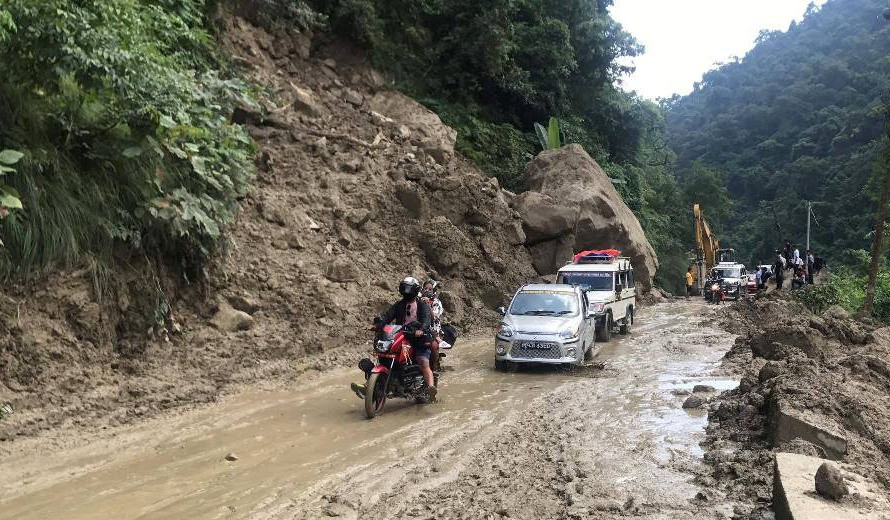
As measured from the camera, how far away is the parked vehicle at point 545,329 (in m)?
11.2

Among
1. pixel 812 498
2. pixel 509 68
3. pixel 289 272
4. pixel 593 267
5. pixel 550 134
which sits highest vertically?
pixel 509 68

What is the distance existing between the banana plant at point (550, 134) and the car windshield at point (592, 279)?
11.9m

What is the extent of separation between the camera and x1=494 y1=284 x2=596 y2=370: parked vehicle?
1122 cm

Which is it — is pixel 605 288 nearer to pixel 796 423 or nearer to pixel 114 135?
pixel 796 423

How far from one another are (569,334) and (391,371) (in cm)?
440

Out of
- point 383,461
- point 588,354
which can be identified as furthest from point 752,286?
point 383,461

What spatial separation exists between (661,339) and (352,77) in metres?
13.0

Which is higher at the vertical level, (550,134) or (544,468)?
(550,134)

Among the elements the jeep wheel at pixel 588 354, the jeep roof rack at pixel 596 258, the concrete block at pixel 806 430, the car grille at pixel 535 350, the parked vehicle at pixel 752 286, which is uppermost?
the jeep roof rack at pixel 596 258

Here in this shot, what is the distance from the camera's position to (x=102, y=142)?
332 inches

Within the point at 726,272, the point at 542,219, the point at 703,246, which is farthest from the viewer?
the point at 703,246

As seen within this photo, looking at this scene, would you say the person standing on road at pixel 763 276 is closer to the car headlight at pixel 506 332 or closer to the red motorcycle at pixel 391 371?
the car headlight at pixel 506 332

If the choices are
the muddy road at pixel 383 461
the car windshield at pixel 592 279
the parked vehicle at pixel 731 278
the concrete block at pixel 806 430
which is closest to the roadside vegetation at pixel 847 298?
the parked vehicle at pixel 731 278

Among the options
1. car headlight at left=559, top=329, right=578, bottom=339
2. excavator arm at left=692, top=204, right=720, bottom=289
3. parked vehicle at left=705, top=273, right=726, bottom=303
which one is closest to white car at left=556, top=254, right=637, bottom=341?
car headlight at left=559, top=329, right=578, bottom=339
